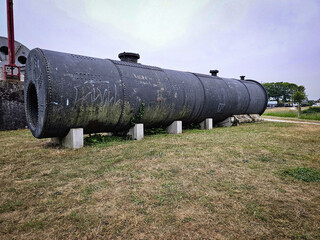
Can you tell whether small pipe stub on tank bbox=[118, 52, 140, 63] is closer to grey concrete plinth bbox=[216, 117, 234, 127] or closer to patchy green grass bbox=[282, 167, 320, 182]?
patchy green grass bbox=[282, 167, 320, 182]

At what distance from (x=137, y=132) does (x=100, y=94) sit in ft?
6.27

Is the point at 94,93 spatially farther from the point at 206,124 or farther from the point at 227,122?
the point at 227,122

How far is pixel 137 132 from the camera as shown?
6.95 metres

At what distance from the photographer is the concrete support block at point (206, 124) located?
32.6ft

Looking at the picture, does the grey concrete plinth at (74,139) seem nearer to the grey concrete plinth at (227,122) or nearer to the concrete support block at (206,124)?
the concrete support block at (206,124)

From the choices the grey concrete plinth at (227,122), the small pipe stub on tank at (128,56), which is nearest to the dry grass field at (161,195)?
the small pipe stub on tank at (128,56)

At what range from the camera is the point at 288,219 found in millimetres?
2246

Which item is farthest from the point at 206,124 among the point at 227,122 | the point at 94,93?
the point at 94,93

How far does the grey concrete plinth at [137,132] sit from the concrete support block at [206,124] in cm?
412

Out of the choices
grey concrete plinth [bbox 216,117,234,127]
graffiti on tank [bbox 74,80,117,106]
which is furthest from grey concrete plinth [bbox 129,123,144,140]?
grey concrete plinth [bbox 216,117,234,127]

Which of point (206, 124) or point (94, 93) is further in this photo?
point (206, 124)

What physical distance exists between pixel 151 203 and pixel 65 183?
5.36 ft

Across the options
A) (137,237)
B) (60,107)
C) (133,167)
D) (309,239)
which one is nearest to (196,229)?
(137,237)

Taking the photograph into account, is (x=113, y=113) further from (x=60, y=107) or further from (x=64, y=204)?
(x=64, y=204)
